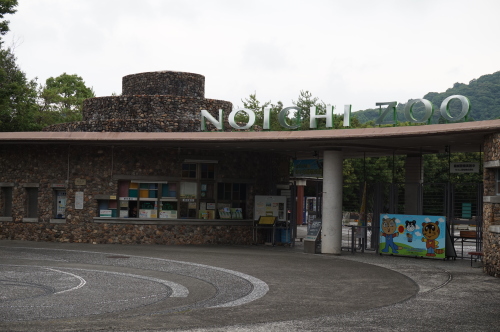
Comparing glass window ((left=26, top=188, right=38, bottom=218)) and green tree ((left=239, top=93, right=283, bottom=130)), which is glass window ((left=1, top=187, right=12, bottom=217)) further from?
green tree ((left=239, top=93, right=283, bottom=130))

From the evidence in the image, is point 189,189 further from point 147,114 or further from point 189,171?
point 147,114

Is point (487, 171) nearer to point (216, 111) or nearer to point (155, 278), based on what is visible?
point (155, 278)

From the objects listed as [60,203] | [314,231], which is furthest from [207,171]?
[60,203]

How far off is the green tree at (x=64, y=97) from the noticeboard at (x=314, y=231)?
4076 centimetres

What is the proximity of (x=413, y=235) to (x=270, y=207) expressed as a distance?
6794 millimetres

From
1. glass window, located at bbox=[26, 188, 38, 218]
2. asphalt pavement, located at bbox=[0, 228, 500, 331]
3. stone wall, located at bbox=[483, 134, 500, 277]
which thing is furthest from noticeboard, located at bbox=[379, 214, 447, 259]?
glass window, located at bbox=[26, 188, 38, 218]

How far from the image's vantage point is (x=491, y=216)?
1745 centimetres

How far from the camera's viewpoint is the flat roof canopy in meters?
19.0

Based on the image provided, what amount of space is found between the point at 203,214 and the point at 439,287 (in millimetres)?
13350

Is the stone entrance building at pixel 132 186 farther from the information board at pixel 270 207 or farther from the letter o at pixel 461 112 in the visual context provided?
the letter o at pixel 461 112

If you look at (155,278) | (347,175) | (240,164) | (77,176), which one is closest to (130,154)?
(77,176)

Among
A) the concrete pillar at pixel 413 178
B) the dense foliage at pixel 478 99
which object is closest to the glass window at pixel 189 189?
the concrete pillar at pixel 413 178

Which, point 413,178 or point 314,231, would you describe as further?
point 413,178

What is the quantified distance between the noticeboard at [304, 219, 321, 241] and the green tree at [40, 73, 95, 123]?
40.8m
